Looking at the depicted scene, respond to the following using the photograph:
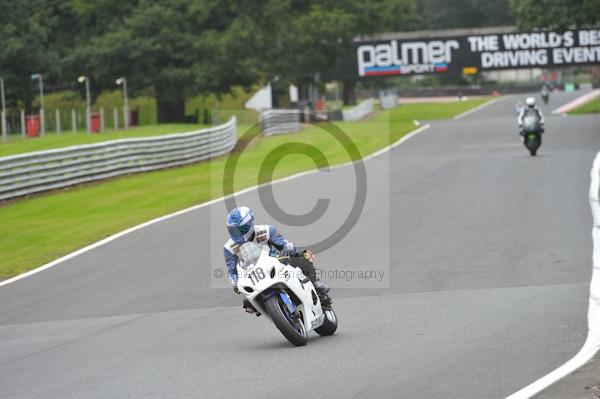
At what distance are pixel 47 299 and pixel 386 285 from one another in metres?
4.31

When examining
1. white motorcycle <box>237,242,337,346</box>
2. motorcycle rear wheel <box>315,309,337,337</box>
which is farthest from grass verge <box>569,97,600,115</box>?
white motorcycle <box>237,242,337,346</box>

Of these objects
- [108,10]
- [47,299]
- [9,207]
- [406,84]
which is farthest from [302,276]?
[406,84]

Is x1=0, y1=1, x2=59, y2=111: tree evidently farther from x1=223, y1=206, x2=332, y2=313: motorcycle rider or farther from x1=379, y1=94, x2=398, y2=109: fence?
x1=223, y1=206, x2=332, y2=313: motorcycle rider

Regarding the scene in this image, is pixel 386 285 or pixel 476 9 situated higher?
pixel 476 9

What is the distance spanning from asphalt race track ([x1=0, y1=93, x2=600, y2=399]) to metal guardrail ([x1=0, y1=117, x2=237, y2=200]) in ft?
20.3

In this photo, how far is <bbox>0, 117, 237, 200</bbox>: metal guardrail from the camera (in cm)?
2714

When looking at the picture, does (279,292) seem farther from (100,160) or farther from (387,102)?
(387,102)

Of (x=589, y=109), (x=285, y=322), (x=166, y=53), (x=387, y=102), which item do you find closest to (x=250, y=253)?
(x=285, y=322)

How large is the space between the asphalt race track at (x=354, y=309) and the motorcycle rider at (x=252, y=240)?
0.57 metres

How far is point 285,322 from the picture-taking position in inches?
386

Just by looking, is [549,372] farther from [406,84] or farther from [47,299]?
[406,84]

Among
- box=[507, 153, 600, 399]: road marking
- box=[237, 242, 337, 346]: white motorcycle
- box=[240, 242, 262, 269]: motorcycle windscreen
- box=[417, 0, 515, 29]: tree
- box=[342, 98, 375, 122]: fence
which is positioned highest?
box=[417, 0, 515, 29]: tree

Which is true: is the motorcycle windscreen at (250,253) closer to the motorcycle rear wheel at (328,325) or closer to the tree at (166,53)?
the motorcycle rear wheel at (328,325)

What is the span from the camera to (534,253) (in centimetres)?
1508
